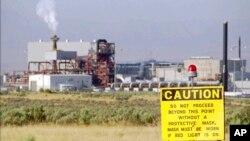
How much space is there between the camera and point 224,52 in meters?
69.9

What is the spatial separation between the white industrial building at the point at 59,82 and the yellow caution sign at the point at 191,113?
82.0 metres

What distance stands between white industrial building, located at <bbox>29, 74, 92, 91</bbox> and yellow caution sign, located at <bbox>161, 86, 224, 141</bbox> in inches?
3230

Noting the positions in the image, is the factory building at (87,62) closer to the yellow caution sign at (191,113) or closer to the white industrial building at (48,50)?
the white industrial building at (48,50)

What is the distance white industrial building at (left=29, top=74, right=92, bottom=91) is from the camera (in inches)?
3551

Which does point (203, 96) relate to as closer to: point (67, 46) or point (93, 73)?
point (93, 73)

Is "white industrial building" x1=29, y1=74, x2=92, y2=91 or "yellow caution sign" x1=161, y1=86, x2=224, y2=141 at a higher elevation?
"yellow caution sign" x1=161, y1=86, x2=224, y2=141

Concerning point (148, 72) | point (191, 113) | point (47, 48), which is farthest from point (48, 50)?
point (191, 113)

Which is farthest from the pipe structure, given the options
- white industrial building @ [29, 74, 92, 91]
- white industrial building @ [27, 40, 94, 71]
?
white industrial building @ [29, 74, 92, 91]

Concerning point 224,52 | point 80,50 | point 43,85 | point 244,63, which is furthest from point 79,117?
point 244,63

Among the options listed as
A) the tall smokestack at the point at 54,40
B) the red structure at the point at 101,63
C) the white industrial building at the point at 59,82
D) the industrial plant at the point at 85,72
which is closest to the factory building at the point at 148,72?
the industrial plant at the point at 85,72

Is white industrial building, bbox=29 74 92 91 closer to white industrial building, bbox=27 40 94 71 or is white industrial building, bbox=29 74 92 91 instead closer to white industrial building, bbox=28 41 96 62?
white industrial building, bbox=27 40 94 71

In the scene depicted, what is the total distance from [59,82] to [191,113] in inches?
3314

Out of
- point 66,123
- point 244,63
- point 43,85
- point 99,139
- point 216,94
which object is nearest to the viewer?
point 216,94

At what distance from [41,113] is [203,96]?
18528mm
